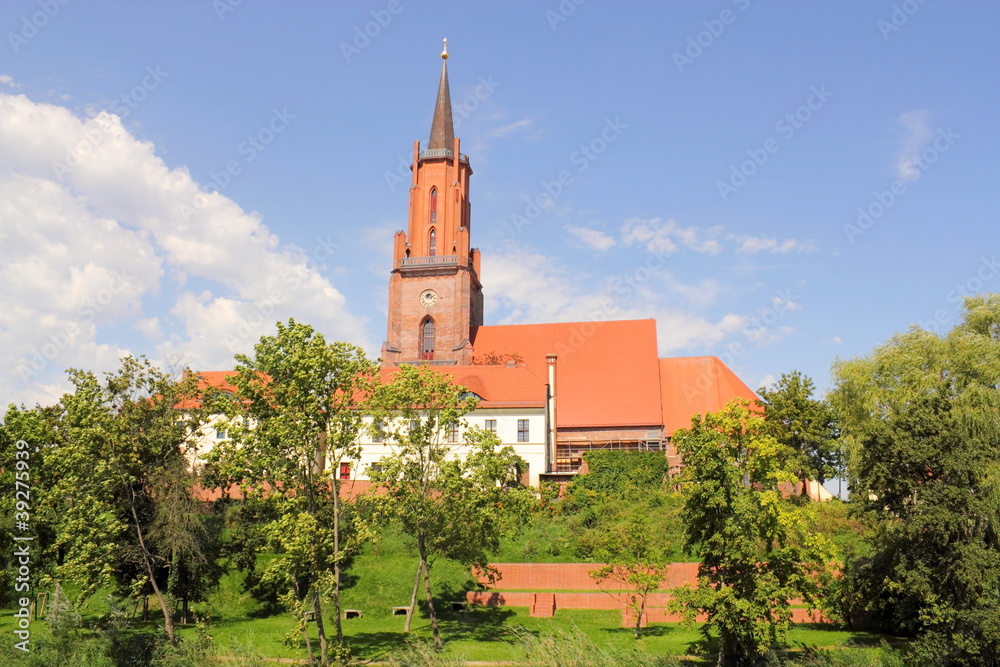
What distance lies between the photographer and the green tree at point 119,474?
20906 millimetres

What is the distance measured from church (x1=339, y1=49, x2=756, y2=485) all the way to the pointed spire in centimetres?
10

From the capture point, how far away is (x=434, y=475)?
2378 cm

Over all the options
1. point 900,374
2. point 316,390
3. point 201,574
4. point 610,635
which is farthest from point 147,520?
point 900,374

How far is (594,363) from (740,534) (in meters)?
35.1

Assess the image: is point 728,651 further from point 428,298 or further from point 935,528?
point 428,298

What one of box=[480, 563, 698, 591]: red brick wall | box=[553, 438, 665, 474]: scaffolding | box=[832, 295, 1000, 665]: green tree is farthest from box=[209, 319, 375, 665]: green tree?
box=[553, 438, 665, 474]: scaffolding

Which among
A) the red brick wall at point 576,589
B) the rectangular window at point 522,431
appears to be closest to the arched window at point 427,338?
the rectangular window at point 522,431

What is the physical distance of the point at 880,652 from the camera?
67.7 feet

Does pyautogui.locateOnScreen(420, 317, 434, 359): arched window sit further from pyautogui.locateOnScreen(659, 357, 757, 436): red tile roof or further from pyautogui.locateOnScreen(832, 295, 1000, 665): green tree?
pyautogui.locateOnScreen(832, 295, 1000, 665): green tree

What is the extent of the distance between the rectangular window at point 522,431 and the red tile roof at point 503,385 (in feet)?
3.19

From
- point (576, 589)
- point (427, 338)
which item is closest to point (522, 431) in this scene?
point (427, 338)

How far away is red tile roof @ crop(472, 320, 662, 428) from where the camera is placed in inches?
1955

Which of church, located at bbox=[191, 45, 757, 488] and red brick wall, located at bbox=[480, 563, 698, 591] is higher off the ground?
church, located at bbox=[191, 45, 757, 488]

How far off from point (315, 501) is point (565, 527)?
1624 centimetres
